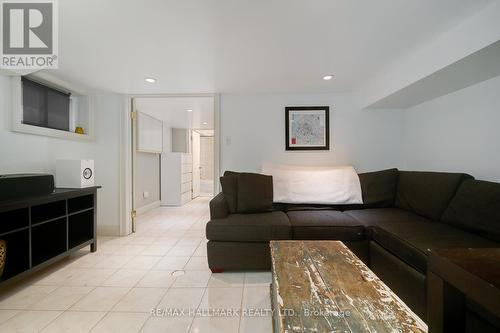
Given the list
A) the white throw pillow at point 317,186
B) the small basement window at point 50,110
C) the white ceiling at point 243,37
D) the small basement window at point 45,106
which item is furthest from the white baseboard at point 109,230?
the white throw pillow at point 317,186

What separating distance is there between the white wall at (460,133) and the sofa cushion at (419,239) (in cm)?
73

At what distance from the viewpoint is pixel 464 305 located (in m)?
0.39

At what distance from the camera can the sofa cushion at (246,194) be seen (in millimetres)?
2309

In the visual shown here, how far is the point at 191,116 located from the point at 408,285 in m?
4.30

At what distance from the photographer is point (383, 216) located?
2170mm

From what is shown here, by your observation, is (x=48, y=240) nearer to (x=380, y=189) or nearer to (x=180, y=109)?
(x=180, y=109)

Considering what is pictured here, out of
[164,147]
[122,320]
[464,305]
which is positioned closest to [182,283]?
[122,320]

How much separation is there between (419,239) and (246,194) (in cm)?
152

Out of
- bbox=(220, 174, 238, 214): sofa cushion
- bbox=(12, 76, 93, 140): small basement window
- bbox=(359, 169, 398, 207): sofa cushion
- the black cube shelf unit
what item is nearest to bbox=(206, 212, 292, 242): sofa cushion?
bbox=(220, 174, 238, 214): sofa cushion

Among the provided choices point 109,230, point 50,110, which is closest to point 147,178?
point 109,230

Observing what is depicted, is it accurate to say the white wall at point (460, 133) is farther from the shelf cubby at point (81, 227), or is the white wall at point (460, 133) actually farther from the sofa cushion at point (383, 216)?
the shelf cubby at point (81, 227)

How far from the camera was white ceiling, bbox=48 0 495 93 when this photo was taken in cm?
136
